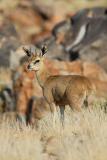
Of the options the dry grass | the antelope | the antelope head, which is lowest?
the dry grass

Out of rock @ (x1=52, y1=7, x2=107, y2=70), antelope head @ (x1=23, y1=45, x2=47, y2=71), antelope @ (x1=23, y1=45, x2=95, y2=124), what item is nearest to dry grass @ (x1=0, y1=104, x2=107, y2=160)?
antelope @ (x1=23, y1=45, x2=95, y2=124)

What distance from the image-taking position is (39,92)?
2834 cm

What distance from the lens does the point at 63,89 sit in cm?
1805

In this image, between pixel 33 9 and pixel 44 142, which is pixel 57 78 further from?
pixel 33 9

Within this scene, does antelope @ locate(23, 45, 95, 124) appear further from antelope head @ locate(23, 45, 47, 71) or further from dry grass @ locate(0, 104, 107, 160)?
dry grass @ locate(0, 104, 107, 160)

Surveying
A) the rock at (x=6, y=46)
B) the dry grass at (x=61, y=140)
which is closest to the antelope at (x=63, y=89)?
the dry grass at (x=61, y=140)

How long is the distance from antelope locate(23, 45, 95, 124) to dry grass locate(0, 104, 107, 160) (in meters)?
1.60

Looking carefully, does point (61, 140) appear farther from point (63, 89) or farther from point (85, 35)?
point (85, 35)

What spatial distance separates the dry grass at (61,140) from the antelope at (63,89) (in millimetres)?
1600

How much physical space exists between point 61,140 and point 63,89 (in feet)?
14.1

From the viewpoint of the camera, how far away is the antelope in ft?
58.0

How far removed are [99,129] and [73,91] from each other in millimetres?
3935

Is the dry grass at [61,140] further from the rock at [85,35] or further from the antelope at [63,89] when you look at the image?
the rock at [85,35]

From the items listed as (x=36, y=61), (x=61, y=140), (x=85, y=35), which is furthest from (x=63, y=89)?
(x=85, y=35)
